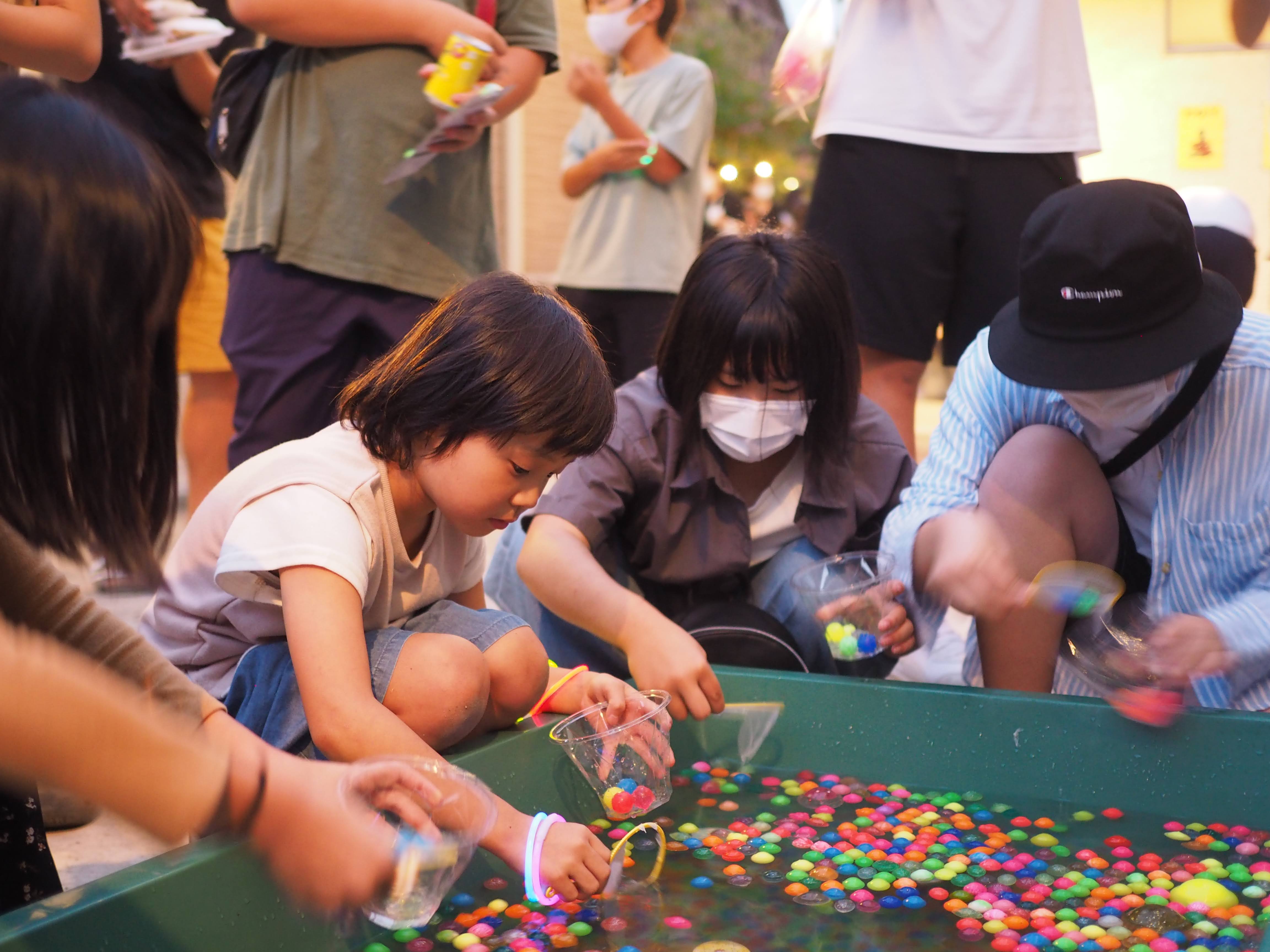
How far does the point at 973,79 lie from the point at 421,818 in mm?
1663

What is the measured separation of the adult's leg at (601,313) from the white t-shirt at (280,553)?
1.67 metres

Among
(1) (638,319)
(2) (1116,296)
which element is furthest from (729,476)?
(1) (638,319)

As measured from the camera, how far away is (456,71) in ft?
6.64

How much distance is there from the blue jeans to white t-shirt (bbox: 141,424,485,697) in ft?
1.10

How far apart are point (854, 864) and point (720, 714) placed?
0.32 meters

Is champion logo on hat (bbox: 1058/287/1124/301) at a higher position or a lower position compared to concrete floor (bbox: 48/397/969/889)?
higher

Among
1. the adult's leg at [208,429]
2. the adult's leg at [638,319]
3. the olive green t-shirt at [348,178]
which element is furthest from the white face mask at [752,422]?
the adult's leg at [638,319]

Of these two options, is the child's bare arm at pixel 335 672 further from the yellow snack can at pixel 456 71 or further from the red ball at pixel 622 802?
the yellow snack can at pixel 456 71

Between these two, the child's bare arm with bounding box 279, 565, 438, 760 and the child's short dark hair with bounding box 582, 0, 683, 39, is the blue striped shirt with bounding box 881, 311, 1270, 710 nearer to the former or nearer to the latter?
the child's bare arm with bounding box 279, 565, 438, 760

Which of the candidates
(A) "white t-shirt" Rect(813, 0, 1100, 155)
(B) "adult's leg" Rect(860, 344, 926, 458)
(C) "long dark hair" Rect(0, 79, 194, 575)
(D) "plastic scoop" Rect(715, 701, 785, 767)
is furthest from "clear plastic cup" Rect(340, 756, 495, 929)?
(A) "white t-shirt" Rect(813, 0, 1100, 155)

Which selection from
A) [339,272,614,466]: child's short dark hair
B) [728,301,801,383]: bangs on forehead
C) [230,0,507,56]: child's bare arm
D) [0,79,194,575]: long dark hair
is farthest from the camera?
[230,0,507,56]: child's bare arm

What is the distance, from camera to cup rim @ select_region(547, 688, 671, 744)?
1370mm

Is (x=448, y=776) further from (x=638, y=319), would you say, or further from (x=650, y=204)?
(x=650, y=204)

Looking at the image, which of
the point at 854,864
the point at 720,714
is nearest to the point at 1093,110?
the point at 720,714
